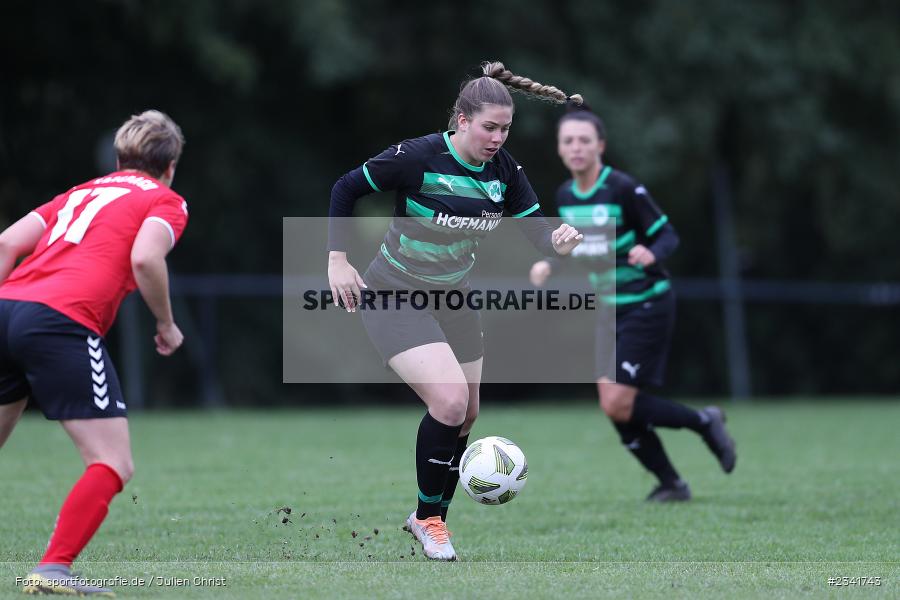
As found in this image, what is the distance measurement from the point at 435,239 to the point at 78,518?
2004 mm

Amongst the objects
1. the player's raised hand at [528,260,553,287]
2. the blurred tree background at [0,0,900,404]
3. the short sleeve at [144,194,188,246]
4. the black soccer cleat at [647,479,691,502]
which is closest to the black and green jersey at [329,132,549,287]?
the short sleeve at [144,194,188,246]

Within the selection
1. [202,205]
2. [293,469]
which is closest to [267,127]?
[202,205]

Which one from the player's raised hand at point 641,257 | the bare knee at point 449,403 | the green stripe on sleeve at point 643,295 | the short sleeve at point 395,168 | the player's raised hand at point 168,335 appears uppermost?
the short sleeve at point 395,168

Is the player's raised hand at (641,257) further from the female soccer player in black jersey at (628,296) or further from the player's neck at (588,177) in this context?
the player's neck at (588,177)

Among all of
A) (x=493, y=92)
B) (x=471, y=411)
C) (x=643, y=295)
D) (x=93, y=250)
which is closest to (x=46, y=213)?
(x=93, y=250)

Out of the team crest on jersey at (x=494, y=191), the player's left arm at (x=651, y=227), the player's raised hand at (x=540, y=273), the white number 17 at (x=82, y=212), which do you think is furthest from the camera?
the player's left arm at (x=651, y=227)

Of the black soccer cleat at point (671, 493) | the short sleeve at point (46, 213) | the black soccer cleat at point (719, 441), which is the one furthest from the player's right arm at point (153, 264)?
the black soccer cleat at point (719, 441)

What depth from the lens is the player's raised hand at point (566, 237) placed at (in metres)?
5.40

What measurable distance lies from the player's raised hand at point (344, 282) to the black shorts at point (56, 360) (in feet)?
3.94

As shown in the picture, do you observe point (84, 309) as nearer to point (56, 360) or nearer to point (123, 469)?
point (56, 360)

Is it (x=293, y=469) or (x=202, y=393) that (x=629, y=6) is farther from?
(x=293, y=469)

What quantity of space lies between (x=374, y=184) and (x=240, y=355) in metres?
13.0

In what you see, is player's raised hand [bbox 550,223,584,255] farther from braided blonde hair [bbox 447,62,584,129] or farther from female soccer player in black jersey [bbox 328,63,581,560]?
braided blonde hair [bbox 447,62,584,129]

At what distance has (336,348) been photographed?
685 inches
